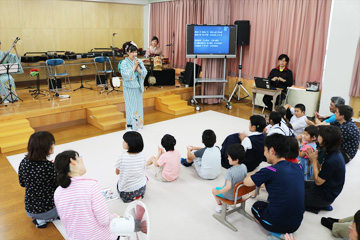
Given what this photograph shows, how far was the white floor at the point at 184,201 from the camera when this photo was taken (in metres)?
2.63

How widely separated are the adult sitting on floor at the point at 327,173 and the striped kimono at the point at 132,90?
308cm

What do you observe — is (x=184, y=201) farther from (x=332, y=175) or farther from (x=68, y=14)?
(x=68, y=14)

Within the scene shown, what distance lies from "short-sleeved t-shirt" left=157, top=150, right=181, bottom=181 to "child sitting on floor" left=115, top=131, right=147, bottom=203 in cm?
35

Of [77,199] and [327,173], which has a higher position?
[77,199]

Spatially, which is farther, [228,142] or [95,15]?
[95,15]

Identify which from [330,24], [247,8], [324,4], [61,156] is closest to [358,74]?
[330,24]

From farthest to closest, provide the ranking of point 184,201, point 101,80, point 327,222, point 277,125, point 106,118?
point 101,80, point 106,118, point 277,125, point 184,201, point 327,222

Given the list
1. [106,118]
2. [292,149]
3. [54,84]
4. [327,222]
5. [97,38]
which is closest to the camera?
[292,149]

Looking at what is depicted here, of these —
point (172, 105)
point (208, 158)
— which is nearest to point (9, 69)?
point (172, 105)

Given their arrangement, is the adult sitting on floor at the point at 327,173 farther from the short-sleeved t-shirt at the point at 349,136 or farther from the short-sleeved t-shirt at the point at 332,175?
the short-sleeved t-shirt at the point at 349,136

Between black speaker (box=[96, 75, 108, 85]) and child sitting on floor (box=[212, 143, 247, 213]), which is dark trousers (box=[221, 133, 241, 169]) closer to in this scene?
child sitting on floor (box=[212, 143, 247, 213])

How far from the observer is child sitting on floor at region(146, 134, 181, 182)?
3.27m

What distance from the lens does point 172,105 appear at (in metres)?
6.50

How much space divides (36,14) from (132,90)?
4.50 m
